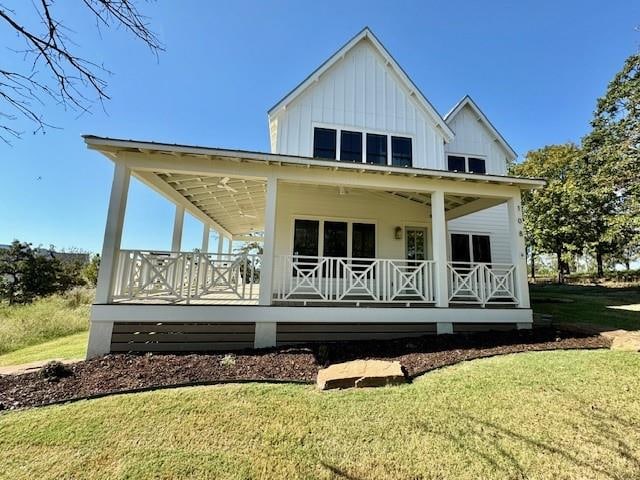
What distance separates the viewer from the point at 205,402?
3.87 metres

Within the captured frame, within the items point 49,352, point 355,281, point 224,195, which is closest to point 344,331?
point 355,281

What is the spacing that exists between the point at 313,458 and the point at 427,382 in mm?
2248

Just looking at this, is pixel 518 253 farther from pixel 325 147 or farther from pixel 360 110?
pixel 360 110

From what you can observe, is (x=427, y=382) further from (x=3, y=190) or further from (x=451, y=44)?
(x=451, y=44)

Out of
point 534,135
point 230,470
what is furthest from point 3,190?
point 534,135

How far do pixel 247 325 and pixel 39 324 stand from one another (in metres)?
8.38

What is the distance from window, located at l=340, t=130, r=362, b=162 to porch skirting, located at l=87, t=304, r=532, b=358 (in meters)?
5.29

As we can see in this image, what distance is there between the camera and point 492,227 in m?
11.4

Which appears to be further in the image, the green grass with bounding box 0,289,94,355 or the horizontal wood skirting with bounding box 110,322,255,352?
the green grass with bounding box 0,289,94,355

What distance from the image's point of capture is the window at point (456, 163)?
1168 cm

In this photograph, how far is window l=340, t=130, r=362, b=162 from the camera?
9836 mm

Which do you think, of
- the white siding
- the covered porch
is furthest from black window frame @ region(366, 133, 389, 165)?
the white siding

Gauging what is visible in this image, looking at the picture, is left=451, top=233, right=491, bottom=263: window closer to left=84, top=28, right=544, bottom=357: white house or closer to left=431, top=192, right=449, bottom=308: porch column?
left=84, top=28, right=544, bottom=357: white house

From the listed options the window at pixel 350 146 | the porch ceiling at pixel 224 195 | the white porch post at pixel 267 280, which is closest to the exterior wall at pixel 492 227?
the window at pixel 350 146
